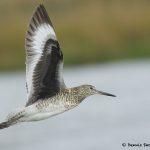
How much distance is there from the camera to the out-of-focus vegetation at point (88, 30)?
2059cm

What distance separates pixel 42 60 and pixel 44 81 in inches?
9.2

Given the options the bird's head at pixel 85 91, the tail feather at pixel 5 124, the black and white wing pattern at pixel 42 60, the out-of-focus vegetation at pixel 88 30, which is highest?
the out-of-focus vegetation at pixel 88 30

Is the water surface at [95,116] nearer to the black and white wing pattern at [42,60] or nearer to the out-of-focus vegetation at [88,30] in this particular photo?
the out-of-focus vegetation at [88,30]

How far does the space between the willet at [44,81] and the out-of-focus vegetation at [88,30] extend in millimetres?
8790

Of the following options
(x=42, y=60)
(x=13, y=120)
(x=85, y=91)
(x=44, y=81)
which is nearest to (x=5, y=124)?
(x=13, y=120)

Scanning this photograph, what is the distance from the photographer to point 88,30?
21.3m

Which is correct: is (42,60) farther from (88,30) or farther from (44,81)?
(88,30)

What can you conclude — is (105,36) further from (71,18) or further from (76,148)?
(76,148)

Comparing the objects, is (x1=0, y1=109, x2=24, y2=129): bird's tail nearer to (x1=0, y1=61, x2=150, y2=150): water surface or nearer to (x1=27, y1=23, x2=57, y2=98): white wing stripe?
(x1=27, y1=23, x2=57, y2=98): white wing stripe

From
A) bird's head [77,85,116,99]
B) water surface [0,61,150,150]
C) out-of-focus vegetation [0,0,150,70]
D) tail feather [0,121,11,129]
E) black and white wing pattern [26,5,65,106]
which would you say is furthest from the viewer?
out-of-focus vegetation [0,0,150,70]

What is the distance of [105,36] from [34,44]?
392 inches

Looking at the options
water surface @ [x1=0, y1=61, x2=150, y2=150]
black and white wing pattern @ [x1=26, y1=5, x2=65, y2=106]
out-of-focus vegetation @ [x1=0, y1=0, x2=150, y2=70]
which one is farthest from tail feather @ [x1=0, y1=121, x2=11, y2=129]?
out-of-focus vegetation @ [x1=0, y1=0, x2=150, y2=70]

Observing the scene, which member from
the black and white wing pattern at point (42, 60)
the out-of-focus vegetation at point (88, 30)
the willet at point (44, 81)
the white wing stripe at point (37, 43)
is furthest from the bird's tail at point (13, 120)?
the out-of-focus vegetation at point (88, 30)

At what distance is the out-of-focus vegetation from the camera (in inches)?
811
